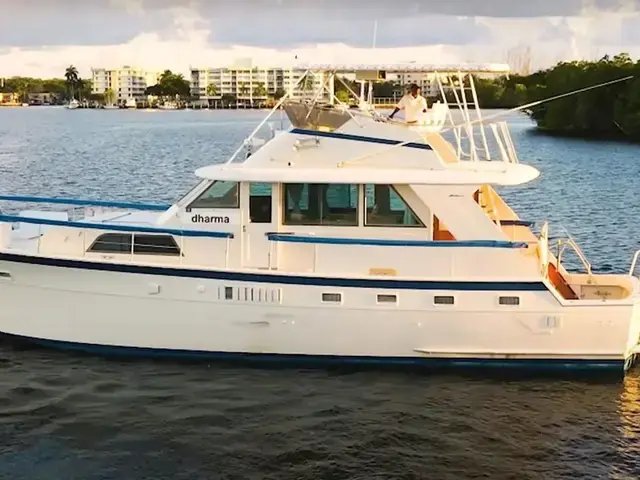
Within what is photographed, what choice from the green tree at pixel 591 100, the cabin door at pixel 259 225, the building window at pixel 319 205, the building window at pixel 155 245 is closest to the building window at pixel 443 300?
the building window at pixel 319 205

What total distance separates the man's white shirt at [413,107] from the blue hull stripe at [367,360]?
12.7 feet

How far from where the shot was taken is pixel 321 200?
47.4 feet

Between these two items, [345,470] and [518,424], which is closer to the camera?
[345,470]

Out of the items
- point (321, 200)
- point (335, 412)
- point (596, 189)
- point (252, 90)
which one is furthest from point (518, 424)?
point (252, 90)

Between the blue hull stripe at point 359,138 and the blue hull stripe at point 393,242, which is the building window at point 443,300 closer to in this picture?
the blue hull stripe at point 393,242

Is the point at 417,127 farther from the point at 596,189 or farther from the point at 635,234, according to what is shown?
the point at 596,189

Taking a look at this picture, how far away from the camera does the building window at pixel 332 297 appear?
14.1 m

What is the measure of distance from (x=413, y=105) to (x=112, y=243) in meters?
5.36

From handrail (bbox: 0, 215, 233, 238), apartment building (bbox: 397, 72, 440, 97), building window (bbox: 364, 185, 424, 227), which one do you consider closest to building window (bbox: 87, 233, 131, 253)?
handrail (bbox: 0, 215, 233, 238)

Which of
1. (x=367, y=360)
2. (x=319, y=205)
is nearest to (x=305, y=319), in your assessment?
(x=367, y=360)

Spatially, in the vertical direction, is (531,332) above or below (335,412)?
above

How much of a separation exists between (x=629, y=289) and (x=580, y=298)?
0.80 metres

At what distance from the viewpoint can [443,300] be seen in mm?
14000

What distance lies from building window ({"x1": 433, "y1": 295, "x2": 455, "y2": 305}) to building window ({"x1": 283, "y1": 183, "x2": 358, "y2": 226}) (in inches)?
69.0
